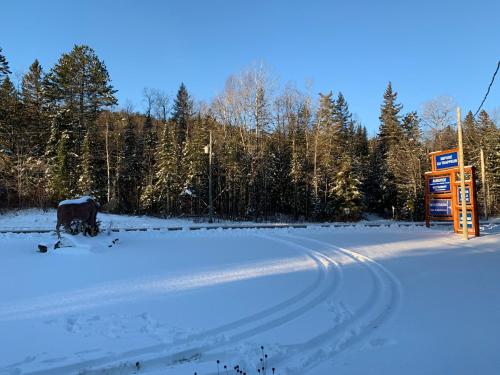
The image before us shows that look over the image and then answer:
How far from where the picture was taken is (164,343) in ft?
16.0

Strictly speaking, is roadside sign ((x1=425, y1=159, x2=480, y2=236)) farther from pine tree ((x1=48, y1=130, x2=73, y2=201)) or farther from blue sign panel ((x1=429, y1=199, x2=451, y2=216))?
pine tree ((x1=48, y1=130, x2=73, y2=201))

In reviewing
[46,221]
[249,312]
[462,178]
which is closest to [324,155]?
[462,178]

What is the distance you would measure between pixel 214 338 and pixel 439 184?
19571 millimetres

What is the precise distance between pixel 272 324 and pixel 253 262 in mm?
5093

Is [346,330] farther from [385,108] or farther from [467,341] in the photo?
[385,108]

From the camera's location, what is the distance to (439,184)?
20734 millimetres

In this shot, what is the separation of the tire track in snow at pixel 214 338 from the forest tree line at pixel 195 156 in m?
24.8

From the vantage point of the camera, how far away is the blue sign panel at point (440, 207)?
20.6 m

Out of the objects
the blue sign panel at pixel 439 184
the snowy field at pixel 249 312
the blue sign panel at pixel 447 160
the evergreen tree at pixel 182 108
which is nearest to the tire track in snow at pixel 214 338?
the snowy field at pixel 249 312

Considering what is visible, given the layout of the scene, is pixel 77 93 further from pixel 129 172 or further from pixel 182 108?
pixel 182 108

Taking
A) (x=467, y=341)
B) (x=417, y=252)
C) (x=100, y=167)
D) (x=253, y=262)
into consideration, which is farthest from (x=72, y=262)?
(x=100, y=167)

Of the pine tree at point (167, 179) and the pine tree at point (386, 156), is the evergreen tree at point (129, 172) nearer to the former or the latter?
the pine tree at point (167, 179)

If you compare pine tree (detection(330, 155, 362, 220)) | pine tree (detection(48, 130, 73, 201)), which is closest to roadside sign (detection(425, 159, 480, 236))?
pine tree (detection(330, 155, 362, 220))

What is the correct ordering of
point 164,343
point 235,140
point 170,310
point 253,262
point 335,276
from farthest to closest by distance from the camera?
point 235,140, point 253,262, point 335,276, point 170,310, point 164,343
